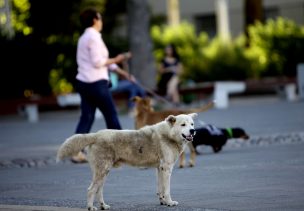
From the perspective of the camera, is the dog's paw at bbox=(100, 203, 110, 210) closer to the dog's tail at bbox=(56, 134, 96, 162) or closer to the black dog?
the dog's tail at bbox=(56, 134, 96, 162)

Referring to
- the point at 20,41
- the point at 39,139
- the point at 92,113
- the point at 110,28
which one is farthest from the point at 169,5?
the point at 92,113

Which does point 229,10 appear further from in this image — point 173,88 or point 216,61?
point 173,88

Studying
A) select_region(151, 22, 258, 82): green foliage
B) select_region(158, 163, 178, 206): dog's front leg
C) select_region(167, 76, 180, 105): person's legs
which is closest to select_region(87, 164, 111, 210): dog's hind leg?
select_region(158, 163, 178, 206): dog's front leg

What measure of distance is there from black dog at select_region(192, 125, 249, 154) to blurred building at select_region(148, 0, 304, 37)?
108ft

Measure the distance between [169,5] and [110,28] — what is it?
→ 16.8 feet

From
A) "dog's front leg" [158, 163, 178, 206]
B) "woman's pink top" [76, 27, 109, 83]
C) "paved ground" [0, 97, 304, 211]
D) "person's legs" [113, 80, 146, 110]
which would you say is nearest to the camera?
"dog's front leg" [158, 163, 178, 206]

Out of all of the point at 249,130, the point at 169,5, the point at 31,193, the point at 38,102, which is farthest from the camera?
the point at 169,5

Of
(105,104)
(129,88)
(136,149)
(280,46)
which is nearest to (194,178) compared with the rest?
(136,149)

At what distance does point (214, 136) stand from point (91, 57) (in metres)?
2.24

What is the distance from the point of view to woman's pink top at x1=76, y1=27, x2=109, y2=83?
13648 millimetres

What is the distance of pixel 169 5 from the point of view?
48094mm

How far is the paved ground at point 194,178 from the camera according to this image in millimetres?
9672

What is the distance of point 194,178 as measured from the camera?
11766 millimetres

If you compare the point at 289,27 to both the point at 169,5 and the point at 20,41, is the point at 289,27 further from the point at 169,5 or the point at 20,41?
the point at 169,5
